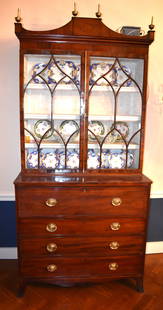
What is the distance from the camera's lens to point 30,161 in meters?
1.77

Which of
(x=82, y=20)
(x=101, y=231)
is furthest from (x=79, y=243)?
(x=82, y=20)

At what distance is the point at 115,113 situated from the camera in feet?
5.80

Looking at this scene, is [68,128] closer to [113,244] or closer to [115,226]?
[115,226]

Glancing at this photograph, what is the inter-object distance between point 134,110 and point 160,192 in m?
0.96

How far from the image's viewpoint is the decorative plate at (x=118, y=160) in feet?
6.00

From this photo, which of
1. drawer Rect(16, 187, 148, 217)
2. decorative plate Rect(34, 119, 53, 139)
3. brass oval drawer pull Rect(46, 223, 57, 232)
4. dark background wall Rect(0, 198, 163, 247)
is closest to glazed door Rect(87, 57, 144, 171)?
drawer Rect(16, 187, 148, 217)

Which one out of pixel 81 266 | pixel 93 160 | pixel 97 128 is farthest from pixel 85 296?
pixel 97 128

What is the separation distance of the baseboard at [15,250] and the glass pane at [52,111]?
39.6 inches

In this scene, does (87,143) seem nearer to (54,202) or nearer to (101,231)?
(54,202)

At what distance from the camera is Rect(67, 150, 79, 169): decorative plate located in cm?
178

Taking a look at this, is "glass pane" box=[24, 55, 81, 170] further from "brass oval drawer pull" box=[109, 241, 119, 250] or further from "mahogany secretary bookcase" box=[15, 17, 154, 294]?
"brass oval drawer pull" box=[109, 241, 119, 250]

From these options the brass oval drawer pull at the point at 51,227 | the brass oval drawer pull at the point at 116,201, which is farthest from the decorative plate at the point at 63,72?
the brass oval drawer pull at the point at 51,227

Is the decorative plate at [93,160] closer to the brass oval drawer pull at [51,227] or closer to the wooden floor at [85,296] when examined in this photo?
the brass oval drawer pull at [51,227]

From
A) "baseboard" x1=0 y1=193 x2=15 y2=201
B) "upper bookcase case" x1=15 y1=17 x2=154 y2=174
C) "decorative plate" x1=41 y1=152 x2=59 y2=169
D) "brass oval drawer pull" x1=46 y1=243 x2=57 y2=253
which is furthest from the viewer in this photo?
"baseboard" x1=0 y1=193 x2=15 y2=201
